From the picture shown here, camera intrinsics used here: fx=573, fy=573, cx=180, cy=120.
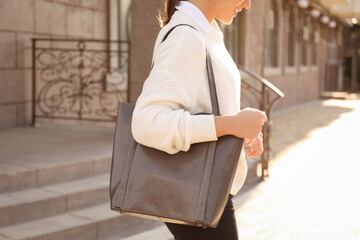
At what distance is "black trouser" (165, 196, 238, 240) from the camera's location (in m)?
1.76

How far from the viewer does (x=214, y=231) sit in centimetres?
177

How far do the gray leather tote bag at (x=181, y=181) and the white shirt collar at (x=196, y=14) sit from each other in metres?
0.15

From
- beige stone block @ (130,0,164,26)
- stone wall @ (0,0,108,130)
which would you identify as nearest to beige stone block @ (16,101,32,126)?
stone wall @ (0,0,108,130)

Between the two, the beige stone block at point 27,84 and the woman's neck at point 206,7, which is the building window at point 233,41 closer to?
the beige stone block at point 27,84

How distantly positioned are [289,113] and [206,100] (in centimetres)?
1639

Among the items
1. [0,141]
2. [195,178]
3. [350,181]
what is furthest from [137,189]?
[350,181]

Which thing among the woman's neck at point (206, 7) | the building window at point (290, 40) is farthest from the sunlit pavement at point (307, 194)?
the building window at point (290, 40)

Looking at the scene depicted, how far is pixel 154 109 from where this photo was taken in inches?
64.5

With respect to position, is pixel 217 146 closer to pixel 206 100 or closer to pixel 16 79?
pixel 206 100

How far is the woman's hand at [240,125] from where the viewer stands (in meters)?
1.63

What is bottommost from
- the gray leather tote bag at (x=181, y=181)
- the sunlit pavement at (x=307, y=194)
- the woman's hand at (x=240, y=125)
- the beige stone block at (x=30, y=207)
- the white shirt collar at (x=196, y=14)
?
the sunlit pavement at (x=307, y=194)

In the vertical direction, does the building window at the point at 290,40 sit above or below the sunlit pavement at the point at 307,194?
above

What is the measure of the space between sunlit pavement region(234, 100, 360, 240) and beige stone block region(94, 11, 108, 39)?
11.6ft

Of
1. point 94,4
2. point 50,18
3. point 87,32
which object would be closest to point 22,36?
point 50,18
